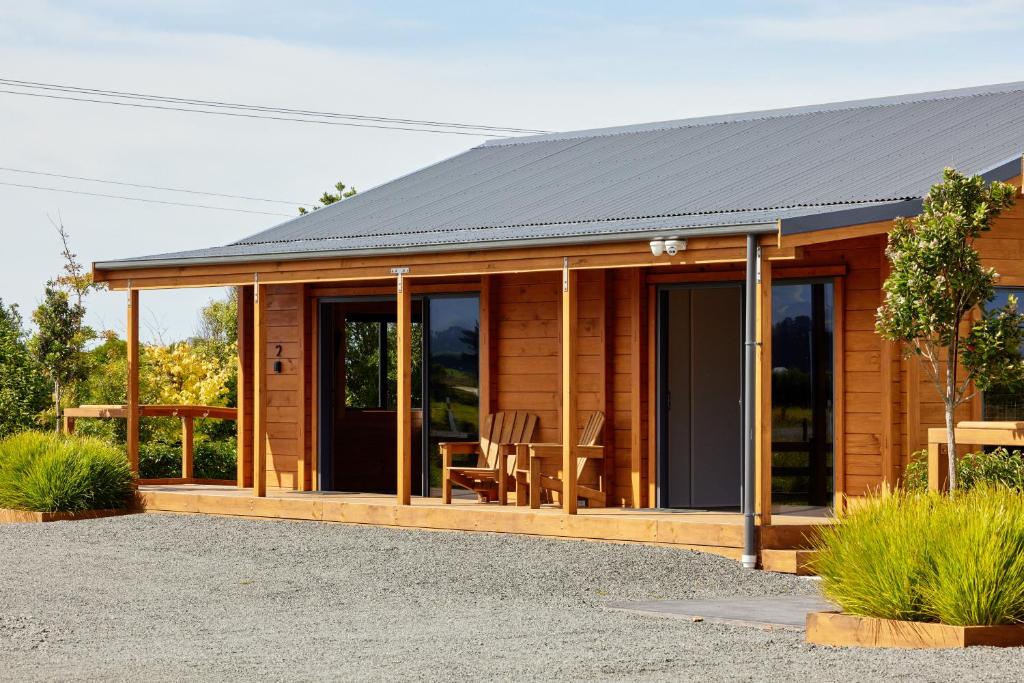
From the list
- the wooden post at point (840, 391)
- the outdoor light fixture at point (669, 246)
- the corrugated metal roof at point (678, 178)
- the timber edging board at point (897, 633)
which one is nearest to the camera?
the timber edging board at point (897, 633)

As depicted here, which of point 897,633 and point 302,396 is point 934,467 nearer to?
point 897,633

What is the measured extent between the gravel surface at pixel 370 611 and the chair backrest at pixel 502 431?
1.42 metres

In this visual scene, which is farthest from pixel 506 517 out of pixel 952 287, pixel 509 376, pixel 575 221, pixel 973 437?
pixel 952 287

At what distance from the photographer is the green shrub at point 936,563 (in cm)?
743

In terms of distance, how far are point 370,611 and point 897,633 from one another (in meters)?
3.37

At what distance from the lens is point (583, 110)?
1428 inches

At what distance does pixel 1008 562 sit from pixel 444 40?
23568 mm

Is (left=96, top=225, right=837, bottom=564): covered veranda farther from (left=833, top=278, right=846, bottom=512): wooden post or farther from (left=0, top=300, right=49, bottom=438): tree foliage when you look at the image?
(left=0, top=300, right=49, bottom=438): tree foliage

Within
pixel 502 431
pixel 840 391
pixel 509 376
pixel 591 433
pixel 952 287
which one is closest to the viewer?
pixel 952 287

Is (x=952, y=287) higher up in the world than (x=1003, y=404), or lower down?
higher up

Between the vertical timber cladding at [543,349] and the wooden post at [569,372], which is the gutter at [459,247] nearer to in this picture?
the wooden post at [569,372]

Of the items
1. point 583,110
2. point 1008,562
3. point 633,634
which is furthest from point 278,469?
point 583,110

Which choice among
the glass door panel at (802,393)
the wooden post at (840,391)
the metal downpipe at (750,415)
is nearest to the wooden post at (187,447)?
the glass door panel at (802,393)

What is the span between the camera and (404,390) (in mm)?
13031
